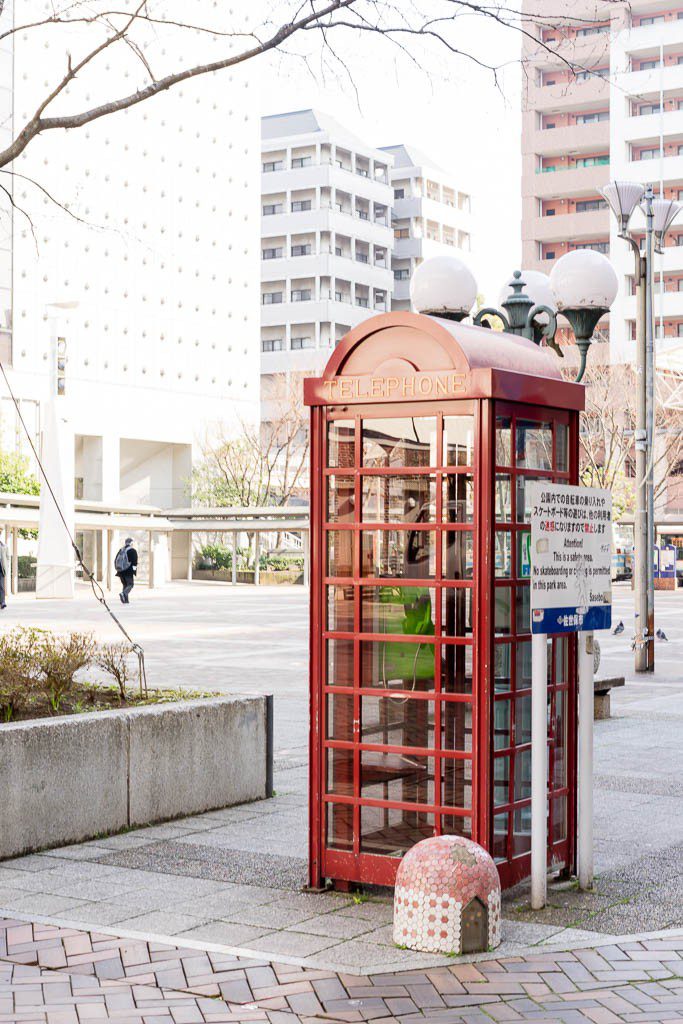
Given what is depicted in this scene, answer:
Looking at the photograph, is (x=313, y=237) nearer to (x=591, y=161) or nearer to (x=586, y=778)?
(x=591, y=161)

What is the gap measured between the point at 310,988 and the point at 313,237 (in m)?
100

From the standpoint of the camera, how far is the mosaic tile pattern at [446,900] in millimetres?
5559

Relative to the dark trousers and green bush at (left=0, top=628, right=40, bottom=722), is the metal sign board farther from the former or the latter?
the dark trousers

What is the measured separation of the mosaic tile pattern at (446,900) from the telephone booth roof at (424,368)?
192 cm

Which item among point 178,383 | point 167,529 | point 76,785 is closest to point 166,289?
point 178,383

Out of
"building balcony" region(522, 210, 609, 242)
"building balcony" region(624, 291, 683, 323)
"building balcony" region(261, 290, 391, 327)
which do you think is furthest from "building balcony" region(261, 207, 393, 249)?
"building balcony" region(624, 291, 683, 323)

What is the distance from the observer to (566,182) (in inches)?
3339

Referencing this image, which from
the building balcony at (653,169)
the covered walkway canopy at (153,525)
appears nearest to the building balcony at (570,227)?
the building balcony at (653,169)

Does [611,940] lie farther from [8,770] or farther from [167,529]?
[167,529]

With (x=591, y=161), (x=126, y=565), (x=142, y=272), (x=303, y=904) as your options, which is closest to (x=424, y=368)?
(x=303, y=904)

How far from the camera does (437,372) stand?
620cm

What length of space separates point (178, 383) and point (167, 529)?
24.5 m

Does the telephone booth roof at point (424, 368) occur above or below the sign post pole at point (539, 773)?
above

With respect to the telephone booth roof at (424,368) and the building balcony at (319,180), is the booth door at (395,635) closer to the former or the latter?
the telephone booth roof at (424,368)
